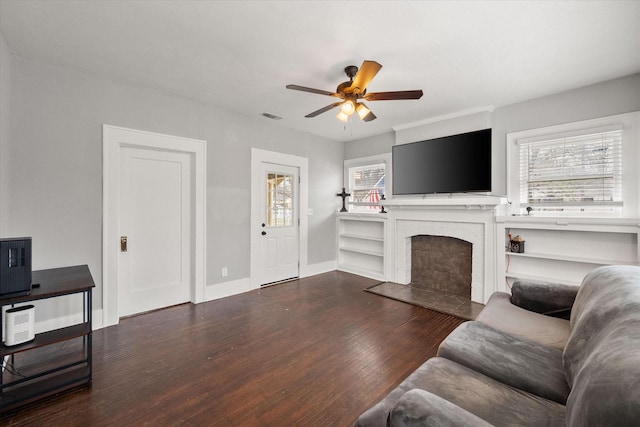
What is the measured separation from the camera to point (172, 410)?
1779mm

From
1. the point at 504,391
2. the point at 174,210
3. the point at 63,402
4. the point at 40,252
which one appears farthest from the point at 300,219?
the point at 504,391

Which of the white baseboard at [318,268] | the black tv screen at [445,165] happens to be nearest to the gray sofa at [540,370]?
the black tv screen at [445,165]

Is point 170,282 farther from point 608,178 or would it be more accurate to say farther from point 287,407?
point 608,178

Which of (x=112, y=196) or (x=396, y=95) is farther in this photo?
(x=112, y=196)

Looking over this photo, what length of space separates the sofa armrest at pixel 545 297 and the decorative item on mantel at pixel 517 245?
4.82ft

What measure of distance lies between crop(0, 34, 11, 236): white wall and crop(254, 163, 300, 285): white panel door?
2701mm

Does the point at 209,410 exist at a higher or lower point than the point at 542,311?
lower

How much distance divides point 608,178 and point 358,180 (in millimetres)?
3555

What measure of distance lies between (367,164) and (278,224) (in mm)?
2127

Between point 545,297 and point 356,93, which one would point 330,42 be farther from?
point 545,297

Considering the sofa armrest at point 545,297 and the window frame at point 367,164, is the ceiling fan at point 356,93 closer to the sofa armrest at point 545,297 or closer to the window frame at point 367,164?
the sofa armrest at point 545,297

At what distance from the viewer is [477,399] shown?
1218 millimetres

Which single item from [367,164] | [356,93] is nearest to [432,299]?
[367,164]

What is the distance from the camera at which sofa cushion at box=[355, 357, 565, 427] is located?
3.68ft
